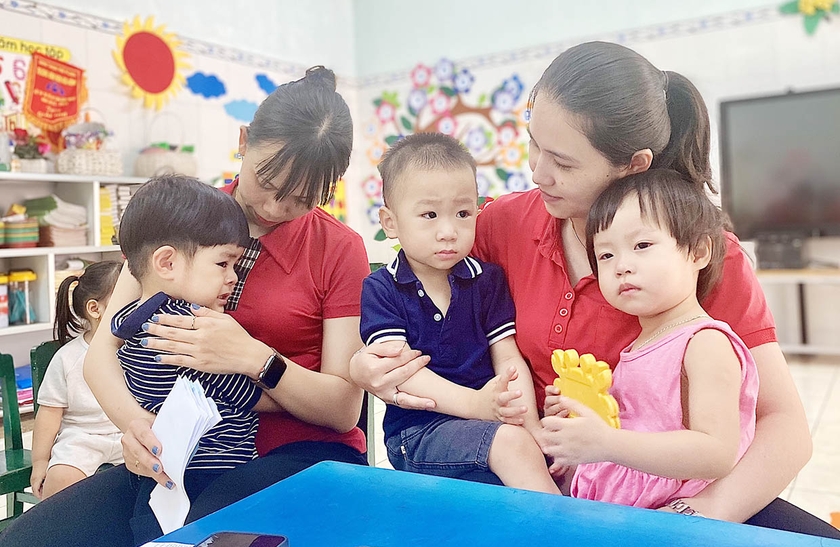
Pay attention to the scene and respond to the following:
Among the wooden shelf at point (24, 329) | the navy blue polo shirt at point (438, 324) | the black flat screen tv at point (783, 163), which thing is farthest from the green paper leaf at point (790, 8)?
the wooden shelf at point (24, 329)

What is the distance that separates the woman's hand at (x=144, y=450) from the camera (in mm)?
1164

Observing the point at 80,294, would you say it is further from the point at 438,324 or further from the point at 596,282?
the point at 596,282

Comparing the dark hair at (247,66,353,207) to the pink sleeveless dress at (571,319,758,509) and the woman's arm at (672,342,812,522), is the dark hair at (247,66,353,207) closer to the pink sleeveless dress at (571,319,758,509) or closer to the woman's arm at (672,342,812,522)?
the pink sleeveless dress at (571,319,758,509)

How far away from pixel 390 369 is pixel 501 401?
8.4 inches

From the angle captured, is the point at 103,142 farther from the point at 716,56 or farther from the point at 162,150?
the point at 716,56

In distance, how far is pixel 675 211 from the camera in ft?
3.65

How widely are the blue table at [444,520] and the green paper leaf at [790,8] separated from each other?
5.12 meters

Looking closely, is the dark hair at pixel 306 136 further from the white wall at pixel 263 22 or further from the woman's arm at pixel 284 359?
the white wall at pixel 263 22

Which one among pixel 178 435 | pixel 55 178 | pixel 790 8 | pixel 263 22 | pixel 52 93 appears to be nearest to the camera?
pixel 178 435

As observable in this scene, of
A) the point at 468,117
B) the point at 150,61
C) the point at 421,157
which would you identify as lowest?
the point at 421,157

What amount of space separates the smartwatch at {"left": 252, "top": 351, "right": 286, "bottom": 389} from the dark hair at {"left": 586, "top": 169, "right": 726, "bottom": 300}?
1.97 feet

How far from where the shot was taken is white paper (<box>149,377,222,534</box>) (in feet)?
3.59

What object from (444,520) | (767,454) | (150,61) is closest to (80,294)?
(444,520)

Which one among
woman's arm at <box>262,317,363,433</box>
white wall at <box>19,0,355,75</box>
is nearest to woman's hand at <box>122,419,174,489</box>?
woman's arm at <box>262,317,363,433</box>
